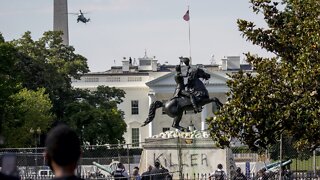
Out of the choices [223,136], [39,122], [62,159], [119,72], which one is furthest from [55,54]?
[62,159]

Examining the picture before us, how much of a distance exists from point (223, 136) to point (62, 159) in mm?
17581

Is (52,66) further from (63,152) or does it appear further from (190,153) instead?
(63,152)

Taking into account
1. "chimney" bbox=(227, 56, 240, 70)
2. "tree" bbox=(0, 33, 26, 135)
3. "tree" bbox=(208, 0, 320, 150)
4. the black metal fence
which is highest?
"chimney" bbox=(227, 56, 240, 70)

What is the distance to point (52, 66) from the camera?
8106 centimetres

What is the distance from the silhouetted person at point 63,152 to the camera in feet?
24.5

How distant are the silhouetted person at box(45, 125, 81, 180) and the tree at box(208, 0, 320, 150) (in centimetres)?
1642

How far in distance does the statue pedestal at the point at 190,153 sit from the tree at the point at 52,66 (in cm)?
4326

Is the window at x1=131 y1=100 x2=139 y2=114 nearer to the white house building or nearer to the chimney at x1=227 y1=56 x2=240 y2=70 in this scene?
the white house building

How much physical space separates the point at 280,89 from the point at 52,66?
5769cm

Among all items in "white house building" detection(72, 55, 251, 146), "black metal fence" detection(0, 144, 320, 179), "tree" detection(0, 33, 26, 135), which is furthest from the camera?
"white house building" detection(72, 55, 251, 146)

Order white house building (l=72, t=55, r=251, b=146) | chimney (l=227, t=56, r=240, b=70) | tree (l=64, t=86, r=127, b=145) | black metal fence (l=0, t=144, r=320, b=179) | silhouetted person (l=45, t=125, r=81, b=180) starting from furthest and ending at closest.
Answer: chimney (l=227, t=56, r=240, b=70)
white house building (l=72, t=55, r=251, b=146)
tree (l=64, t=86, r=127, b=145)
black metal fence (l=0, t=144, r=320, b=179)
silhouetted person (l=45, t=125, r=81, b=180)

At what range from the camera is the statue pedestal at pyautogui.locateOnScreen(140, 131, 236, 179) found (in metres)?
34.9

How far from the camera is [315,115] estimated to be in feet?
78.3

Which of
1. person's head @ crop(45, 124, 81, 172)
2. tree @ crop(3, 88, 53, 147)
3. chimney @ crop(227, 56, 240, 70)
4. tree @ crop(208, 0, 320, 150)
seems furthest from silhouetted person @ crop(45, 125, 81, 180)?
chimney @ crop(227, 56, 240, 70)
